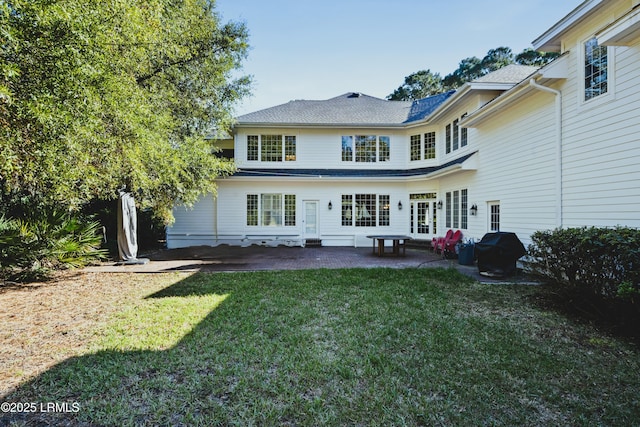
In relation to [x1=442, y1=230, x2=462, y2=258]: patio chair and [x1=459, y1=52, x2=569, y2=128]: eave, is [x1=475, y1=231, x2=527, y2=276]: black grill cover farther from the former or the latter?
[x1=459, y1=52, x2=569, y2=128]: eave

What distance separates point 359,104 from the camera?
18.1m

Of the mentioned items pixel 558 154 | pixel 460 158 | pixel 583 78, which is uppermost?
pixel 583 78

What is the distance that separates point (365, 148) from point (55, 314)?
45.5ft

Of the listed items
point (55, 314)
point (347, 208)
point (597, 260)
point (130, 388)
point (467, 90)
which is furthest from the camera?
point (347, 208)

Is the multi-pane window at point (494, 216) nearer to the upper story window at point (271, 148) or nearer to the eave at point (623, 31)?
the eave at point (623, 31)

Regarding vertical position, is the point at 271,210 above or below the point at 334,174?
below

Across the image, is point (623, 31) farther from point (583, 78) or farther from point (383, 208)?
point (383, 208)

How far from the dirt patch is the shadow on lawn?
0.40 meters

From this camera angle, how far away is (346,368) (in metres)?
3.55

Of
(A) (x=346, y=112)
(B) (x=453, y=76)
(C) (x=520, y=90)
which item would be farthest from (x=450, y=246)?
(B) (x=453, y=76)

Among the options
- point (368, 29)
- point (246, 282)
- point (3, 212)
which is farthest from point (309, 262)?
point (368, 29)

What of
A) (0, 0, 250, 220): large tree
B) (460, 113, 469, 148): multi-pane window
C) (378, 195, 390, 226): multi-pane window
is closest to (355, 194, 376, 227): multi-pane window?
(378, 195, 390, 226): multi-pane window

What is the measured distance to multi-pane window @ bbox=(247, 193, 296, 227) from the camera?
15836mm

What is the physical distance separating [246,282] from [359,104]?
540 inches
